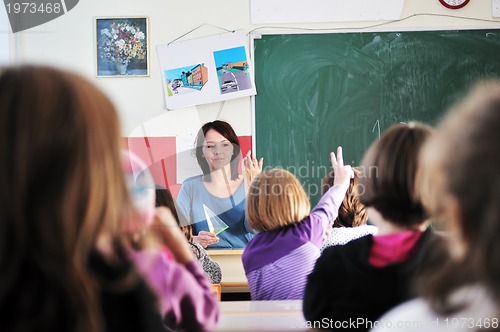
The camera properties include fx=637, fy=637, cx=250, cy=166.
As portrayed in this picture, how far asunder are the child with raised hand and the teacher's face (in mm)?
1929

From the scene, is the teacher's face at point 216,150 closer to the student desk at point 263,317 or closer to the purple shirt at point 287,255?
the purple shirt at point 287,255

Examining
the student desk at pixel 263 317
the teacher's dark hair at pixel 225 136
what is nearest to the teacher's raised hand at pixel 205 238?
the teacher's dark hair at pixel 225 136

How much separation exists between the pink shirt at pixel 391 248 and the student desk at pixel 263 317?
34 centimetres

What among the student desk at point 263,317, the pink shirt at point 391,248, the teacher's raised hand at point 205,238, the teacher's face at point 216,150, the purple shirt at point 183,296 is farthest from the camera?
the teacher's face at point 216,150

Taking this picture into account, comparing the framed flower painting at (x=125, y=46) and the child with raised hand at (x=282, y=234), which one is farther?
the framed flower painting at (x=125, y=46)

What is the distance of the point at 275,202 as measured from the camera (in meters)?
2.43

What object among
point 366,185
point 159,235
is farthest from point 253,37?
point 159,235

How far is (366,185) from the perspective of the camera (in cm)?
162

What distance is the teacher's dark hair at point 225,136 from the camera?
4.39 m

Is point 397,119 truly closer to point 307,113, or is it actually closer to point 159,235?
point 307,113

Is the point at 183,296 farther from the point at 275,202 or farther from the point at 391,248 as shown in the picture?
the point at 275,202

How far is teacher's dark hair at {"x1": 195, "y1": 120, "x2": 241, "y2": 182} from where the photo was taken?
→ 4.39 m

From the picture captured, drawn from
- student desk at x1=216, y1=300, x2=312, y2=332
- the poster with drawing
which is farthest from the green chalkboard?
student desk at x1=216, y1=300, x2=312, y2=332

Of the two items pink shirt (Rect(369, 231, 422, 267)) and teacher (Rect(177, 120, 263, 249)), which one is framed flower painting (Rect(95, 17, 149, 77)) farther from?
pink shirt (Rect(369, 231, 422, 267))
